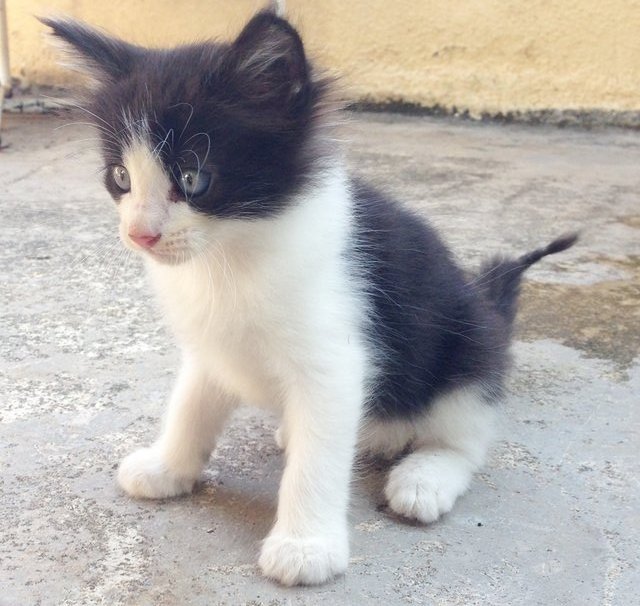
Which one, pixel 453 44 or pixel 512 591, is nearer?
pixel 512 591

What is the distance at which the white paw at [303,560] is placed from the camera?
160 cm

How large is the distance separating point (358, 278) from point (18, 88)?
15.3ft

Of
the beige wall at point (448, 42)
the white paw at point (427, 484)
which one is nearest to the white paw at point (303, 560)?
the white paw at point (427, 484)

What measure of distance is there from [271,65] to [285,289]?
0.38 meters

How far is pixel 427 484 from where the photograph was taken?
1.83m

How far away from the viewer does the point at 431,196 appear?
13.3 feet

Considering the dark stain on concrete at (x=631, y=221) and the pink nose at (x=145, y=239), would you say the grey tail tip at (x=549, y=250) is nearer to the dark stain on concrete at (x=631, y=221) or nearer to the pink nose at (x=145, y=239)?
the pink nose at (x=145, y=239)

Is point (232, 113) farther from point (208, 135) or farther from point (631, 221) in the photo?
point (631, 221)

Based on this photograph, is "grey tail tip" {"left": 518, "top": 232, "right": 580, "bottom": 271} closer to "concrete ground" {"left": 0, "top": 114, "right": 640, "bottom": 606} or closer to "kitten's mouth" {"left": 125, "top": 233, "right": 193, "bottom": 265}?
"concrete ground" {"left": 0, "top": 114, "right": 640, "bottom": 606}

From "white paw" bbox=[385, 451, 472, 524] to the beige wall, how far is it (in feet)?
12.1

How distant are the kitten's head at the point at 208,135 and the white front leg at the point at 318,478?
35cm

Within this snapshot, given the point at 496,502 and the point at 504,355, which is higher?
the point at 504,355

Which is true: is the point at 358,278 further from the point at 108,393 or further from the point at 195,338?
the point at 108,393

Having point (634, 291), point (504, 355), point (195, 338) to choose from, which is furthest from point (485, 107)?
point (195, 338)
